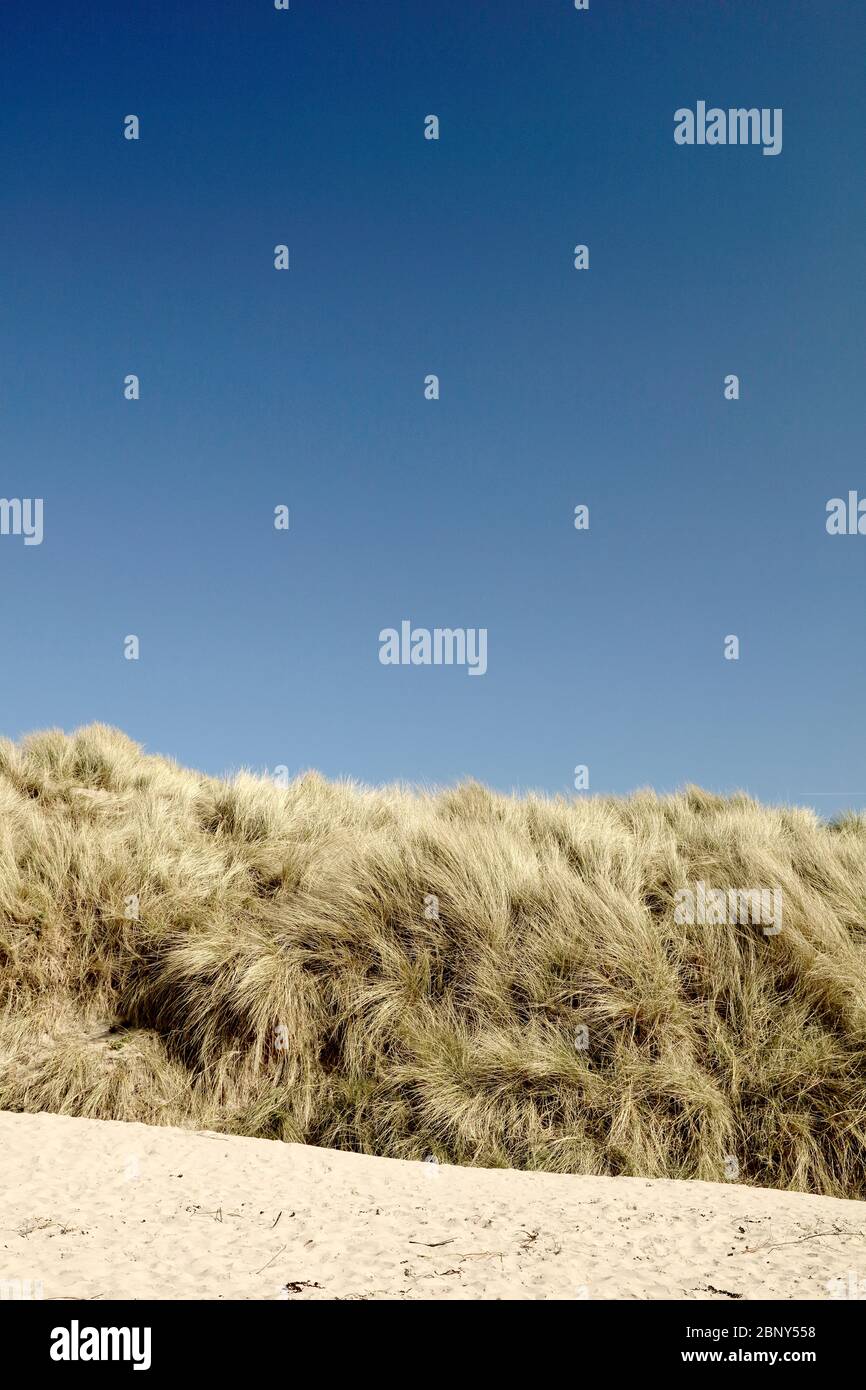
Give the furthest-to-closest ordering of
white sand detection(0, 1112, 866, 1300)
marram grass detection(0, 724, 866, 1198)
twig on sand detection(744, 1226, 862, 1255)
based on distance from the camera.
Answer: marram grass detection(0, 724, 866, 1198), twig on sand detection(744, 1226, 862, 1255), white sand detection(0, 1112, 866, 1300)

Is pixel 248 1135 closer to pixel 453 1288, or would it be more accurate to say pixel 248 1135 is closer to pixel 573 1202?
pixel 573 1202

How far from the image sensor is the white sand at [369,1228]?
3490mm

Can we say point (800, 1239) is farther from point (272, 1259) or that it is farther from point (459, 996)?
point (459, 996)

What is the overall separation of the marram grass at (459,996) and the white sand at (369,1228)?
91cm

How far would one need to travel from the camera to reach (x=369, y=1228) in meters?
4.08

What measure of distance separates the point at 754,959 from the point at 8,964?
5.93 m

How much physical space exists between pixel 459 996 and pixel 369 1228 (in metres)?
2.92

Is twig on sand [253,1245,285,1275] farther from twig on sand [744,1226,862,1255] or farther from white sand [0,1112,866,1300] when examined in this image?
twig on sand [744,1226,862,1255]

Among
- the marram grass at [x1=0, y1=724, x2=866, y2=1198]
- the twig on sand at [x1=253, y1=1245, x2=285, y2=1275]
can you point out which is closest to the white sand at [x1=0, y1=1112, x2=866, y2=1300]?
the twig on sand at [x1=253, y1=1245, x2=285, y2=1275]

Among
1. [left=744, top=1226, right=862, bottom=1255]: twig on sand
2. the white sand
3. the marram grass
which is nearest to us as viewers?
the white sand

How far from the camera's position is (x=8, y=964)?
7.84 metres

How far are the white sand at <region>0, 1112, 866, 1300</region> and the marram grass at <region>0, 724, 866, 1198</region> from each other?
91 centimetres

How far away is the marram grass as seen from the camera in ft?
19.9

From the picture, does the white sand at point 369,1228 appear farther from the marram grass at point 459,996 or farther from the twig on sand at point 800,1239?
the marram grass at point 459,996
